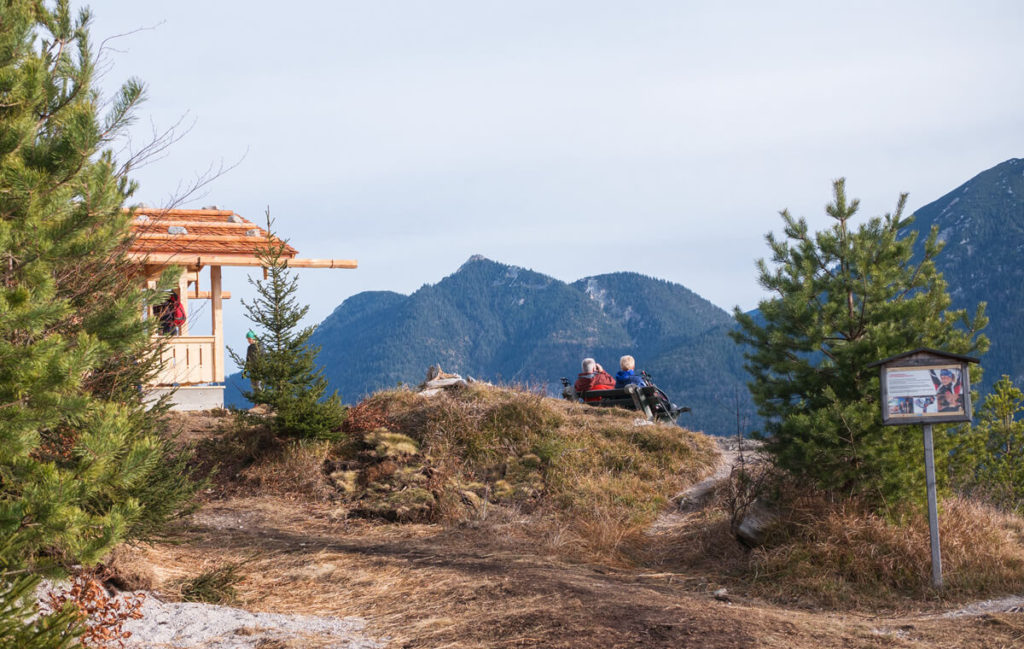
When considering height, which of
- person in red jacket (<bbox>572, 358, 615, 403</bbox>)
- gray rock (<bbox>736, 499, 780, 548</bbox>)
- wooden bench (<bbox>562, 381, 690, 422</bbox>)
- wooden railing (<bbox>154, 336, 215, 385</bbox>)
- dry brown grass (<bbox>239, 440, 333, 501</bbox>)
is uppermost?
wooden railing (<bbox>154, 336, 215, 385</bbox>)

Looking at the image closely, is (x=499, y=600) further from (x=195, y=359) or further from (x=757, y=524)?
(x=195, y=359)

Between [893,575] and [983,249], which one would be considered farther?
[983,249]

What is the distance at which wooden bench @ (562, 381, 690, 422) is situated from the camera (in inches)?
589

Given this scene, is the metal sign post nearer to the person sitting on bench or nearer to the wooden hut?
the person sitting on bench

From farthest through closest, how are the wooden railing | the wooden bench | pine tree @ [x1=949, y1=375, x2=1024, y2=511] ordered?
the wooden railing < the wooden bench < pine tree @ [x1=949, y1=375, x2=1024, y2=511]

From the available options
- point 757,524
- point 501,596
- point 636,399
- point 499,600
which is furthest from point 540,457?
point 499,600

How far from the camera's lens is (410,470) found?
11359mm

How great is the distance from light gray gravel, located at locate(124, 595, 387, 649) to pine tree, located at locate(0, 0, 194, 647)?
59 centimetres

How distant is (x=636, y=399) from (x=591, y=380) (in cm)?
83

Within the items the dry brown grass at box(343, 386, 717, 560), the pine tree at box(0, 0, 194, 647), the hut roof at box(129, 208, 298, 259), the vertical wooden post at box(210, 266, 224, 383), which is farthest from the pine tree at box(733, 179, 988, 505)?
the vertical wooden post at box(210, 266, 224, 383)

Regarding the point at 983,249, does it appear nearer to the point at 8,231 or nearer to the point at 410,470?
the point at 410,470

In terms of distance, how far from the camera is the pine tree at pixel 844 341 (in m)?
7.89

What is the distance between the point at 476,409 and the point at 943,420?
21.2 ft

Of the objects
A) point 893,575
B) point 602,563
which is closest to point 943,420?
point 893,575
